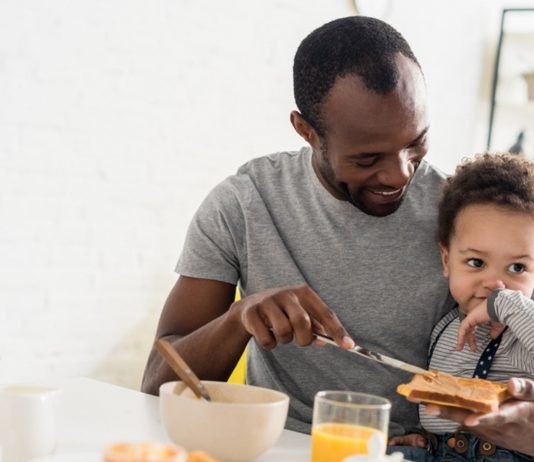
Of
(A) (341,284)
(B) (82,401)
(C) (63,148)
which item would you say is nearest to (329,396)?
(B) (82,401)

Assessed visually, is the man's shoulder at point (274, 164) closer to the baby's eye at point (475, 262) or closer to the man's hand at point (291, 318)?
the baby's eye at point (475, 262)

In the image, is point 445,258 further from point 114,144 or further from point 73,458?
point 114,144

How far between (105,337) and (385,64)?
2.06m

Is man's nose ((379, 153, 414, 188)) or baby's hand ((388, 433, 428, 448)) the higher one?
man's nose ((379, 153, 414, 188))

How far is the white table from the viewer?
127 centimetres

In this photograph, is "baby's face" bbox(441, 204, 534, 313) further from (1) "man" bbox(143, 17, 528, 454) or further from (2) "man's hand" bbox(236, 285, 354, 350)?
(2) "man's hand" bbox(236, 285, 354, 350)

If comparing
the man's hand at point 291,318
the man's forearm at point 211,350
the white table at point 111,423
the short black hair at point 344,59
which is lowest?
the white table at point 111,423

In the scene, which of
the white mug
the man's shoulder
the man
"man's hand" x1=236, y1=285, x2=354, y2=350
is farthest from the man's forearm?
the white mug

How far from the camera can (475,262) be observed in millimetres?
1797

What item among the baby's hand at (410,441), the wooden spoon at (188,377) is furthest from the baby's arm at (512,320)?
the wooden spoon at (188,377)

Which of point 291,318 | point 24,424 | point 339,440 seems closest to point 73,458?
point 24,424

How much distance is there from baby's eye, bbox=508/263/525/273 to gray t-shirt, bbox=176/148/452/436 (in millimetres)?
166

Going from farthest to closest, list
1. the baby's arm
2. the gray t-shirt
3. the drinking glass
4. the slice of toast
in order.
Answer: the gray t-shirt < the baby's arm < the slice of toast < the drinking glass

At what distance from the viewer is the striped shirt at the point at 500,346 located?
1.63 metres
